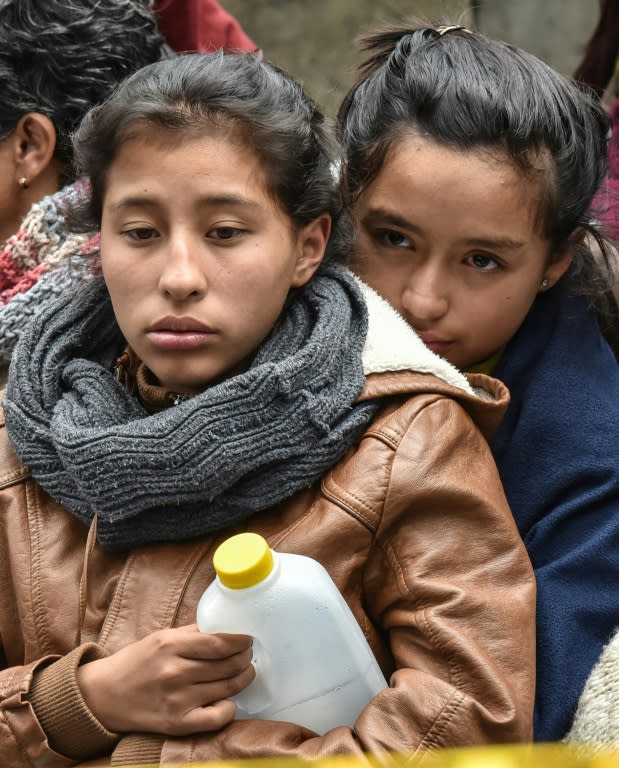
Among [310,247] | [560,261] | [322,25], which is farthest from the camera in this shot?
[322,25]

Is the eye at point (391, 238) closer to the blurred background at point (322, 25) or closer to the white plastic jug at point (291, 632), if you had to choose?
the white plastic jug at point (291, 632)

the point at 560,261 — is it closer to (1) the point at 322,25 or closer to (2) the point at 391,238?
(2) the point at 391,238

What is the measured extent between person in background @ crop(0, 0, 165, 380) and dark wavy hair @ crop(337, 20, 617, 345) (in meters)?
0.61

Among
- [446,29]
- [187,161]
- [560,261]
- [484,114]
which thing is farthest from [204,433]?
[446,29]

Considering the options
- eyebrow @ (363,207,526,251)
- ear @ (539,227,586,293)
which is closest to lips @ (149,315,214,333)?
eyebrow @ (363,207,526,251)

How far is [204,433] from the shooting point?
5.75ft

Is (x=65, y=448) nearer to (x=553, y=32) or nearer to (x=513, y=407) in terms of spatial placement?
(x=513, y=407)

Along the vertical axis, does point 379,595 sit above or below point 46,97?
below

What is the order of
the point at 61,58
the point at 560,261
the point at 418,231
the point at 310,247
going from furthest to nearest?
1. the point at 61,58
2. the point at 560,261
3. the point at 418,231
4. the point at 310,247

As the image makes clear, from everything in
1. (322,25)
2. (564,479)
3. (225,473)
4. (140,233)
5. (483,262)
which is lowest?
(322,25)

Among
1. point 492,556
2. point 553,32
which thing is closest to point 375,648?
point 492,556

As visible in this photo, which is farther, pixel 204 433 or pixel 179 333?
pixel 179 333

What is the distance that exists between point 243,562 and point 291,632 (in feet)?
0.53

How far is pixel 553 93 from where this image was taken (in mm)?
2201
